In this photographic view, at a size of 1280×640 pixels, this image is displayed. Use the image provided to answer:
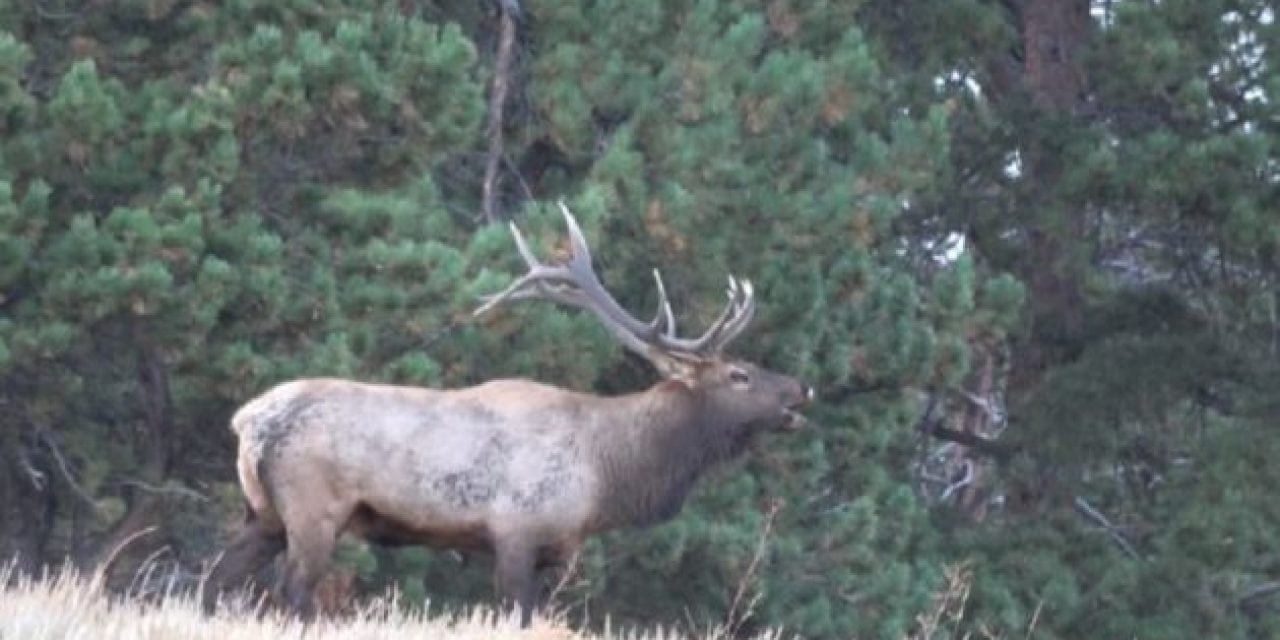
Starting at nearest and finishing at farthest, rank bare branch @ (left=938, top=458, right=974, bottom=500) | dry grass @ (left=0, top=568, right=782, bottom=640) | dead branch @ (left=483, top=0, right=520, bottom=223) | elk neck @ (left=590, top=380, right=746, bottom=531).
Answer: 1. dry grass @ (left=0, top=568, right=782, bottom=640)
2. elk neck @ (left=590, top=380, right=746, bottom=531)
3. dead branch @ (left=483, top=0, right=520, bottom=223)
4. bare branch @ (left=938, top=458, right=974, bottom=500)

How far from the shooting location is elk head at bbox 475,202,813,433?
14727 mm

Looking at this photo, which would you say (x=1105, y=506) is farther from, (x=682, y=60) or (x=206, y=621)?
(x=206, y=621)

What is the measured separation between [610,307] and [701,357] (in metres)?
0.51

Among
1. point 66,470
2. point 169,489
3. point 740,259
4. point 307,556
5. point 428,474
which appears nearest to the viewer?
point 307,556

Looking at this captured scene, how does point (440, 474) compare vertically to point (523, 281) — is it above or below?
below

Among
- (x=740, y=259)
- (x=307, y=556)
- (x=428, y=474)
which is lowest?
(x=307, y=556)

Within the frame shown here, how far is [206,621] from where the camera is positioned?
9.60 metres

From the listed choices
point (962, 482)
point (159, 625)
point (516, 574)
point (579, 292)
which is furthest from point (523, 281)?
point (962, 482)

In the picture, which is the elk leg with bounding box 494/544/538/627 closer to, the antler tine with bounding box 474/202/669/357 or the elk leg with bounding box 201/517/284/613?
the elk leg with bounding box 201/517/284/613

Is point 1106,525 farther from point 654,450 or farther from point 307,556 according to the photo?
point 307,556

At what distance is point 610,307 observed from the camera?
48.5 ft

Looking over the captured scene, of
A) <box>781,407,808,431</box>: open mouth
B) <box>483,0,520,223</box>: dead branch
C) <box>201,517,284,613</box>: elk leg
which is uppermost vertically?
<box>483,0,520,223</box>: dead branch

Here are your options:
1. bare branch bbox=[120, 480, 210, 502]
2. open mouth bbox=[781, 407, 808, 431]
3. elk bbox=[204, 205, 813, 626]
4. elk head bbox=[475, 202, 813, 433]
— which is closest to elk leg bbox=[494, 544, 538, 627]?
elk bbox=[204, 205, 813, 626]

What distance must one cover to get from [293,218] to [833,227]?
353 cm
